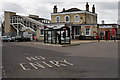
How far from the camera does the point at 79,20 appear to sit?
4719 cm

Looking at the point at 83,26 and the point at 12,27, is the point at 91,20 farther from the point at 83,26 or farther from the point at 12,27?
the point at 12,27

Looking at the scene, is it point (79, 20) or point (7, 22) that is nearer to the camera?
point (79, 20)

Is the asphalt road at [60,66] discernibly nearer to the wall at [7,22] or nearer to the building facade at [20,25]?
the building facade at [20,25]

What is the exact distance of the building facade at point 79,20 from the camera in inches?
1704

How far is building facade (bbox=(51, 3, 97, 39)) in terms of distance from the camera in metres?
43.3

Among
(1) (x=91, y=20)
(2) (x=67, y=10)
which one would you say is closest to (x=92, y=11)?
(1) (x=91, y=20)

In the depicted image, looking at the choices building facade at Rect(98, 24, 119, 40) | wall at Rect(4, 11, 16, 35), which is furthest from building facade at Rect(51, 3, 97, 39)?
wall at Rect(4, 11, 16, 35)

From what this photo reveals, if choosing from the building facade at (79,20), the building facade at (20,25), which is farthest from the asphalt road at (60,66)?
the building facade at (20,25)

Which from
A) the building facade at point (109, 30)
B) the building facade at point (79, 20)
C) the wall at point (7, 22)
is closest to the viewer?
the building facade at point (109, 30)

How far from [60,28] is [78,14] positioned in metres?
20.6

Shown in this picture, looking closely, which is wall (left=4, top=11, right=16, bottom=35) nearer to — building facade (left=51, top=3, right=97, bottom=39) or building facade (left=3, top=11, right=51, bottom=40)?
building facade (left=3, top=11, right=51, bottom=40)

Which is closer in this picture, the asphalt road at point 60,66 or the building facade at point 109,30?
the asphalt road at point 60,66

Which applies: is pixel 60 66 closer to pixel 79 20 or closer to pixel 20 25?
pixel 79 20

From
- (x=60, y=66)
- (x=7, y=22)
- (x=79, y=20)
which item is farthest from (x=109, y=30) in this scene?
(x=60, y=66)
